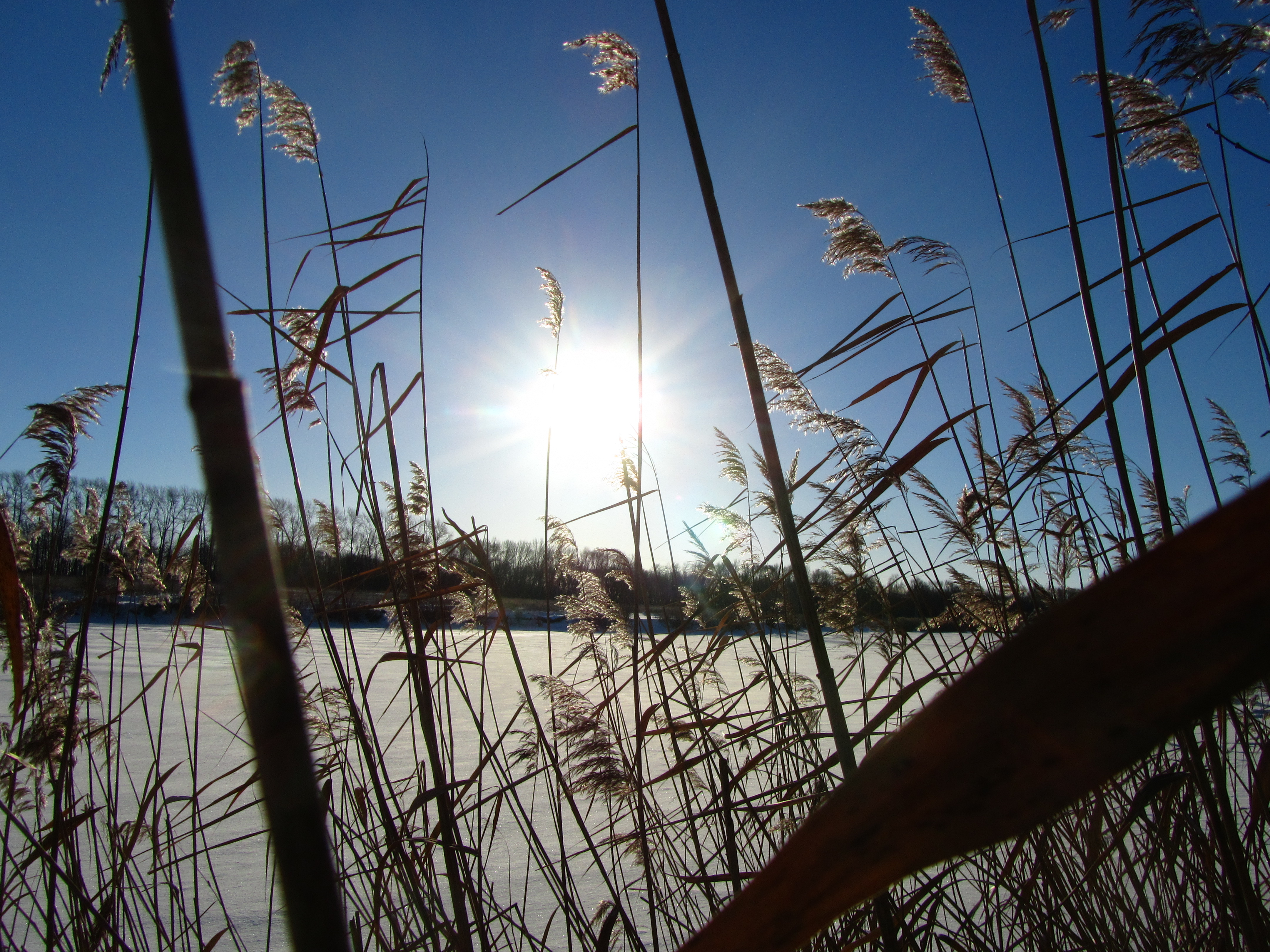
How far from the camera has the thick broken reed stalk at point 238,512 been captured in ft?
0.80

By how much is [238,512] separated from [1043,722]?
1.03ft

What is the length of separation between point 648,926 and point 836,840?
9.25 ft

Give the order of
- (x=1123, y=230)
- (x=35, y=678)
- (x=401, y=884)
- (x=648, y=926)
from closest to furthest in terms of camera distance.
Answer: (x=1123, y=230)
(x=401, y=884)
(x=35, y=678)
(x=648, y=926)

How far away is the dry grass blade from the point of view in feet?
0.70

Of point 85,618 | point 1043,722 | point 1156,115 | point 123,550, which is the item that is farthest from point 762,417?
point 123,550

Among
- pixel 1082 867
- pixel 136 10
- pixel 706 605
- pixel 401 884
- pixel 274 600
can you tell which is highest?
pixel 706 605

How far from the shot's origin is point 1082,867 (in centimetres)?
201

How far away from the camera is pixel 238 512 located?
255 millimetres

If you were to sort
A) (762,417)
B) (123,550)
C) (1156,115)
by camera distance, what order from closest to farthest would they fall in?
(762,417)
(1156,115)
(123,550)

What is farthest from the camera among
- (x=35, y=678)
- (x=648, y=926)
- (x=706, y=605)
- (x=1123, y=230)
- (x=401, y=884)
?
(x=706, y=605)

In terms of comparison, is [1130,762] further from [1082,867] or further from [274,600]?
[1082,867]

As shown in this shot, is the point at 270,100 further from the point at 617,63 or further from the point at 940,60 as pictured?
the point at 940,60

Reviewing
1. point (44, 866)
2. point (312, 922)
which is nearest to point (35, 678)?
point (44, 866)

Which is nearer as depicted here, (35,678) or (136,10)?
(136,10)
